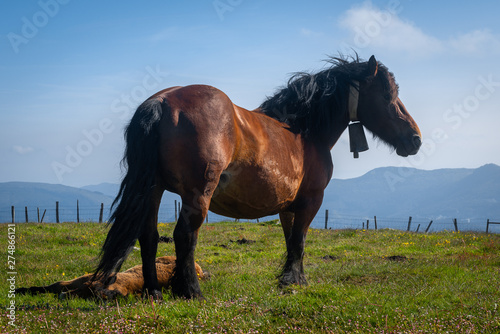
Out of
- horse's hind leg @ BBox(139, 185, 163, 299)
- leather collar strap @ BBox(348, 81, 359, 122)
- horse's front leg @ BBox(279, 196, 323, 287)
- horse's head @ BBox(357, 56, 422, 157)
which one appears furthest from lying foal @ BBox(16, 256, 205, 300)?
horse's head @ BBox(357, 56, 422, 157)

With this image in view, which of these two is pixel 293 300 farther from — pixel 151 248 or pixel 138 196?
pixel 138 196

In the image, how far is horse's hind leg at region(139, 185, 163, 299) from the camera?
5609 millimetres

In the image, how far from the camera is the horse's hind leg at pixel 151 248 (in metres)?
5.61

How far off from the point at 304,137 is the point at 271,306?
10.7 ft

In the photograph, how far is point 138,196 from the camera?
17.9ft

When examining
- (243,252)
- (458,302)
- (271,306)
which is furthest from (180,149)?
(243,252)

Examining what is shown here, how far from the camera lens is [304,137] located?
24.8 feet

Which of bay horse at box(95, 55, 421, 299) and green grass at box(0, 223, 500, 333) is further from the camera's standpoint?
bay horse at box(95, 55, 421, 299)

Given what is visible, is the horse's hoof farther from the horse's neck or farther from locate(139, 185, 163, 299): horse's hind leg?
the horse's neck

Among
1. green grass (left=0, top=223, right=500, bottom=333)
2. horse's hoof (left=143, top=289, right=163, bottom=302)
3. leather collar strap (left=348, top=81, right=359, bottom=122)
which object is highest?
leather collar strap (left=348, top=81, right=359, bottom=122)

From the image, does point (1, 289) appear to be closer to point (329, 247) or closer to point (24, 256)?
point (24, 256)

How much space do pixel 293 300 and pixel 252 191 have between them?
162 cm

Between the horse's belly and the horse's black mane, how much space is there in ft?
4.36

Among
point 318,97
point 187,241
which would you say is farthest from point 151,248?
point 318,97
